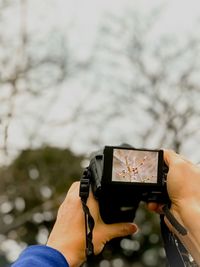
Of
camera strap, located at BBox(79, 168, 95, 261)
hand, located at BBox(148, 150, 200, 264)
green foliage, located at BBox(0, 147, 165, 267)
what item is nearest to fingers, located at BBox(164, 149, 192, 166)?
hand, located at BBox(148, 150, 200, 264)

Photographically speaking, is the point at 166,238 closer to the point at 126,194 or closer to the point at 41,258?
the point at 126,194

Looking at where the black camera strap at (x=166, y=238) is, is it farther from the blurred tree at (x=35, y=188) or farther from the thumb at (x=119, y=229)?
the blurred tree at (x=35, y=188)

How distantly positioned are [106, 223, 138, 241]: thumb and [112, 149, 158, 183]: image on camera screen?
10 cm

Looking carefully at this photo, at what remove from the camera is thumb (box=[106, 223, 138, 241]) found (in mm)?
1015

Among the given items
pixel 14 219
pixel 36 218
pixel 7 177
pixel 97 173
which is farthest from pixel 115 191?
pixel 36 218

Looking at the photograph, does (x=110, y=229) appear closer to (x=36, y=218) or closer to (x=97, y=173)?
(x=97, y=173)

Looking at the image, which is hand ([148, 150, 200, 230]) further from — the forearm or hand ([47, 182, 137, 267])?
hand ([47, 182, 137, 267])

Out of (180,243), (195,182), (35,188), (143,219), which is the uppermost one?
(195,182)

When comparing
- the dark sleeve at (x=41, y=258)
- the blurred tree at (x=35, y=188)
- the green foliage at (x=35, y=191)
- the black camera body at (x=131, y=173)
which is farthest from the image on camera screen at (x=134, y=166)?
the blurred tree at (x=35, y=188)

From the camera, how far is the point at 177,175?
0.95 meters

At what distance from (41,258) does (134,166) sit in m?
0.19

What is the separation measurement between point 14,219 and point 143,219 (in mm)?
2481

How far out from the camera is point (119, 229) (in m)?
1.02

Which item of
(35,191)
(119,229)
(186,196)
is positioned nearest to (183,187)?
(186,196)
